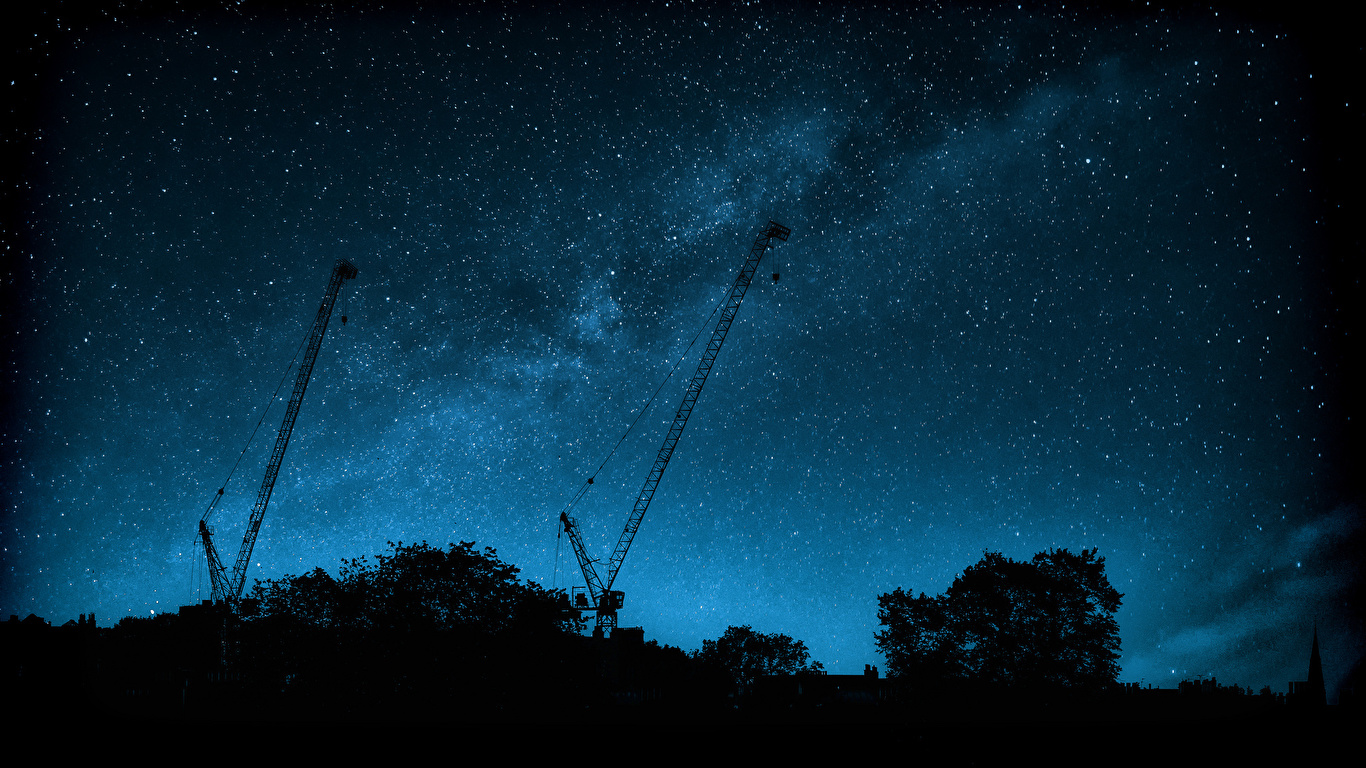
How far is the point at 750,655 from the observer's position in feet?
352

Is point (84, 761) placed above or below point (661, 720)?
below

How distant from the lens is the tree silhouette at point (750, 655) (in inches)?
4104

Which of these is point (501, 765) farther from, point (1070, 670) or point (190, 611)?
point (190, 611)

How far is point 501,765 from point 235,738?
9.42ft

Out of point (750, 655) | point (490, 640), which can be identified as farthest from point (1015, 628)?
point (750, 655)

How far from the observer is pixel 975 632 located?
4366 cm

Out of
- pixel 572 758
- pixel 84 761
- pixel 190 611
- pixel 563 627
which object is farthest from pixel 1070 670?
pixel 190 611

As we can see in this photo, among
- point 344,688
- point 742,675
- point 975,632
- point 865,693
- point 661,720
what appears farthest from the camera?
point 742,675

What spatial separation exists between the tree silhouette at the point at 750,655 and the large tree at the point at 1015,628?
202 feet

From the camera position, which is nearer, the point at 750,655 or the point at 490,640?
the point at 490,640

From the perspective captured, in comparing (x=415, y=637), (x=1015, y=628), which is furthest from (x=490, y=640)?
(x=1015, y=628)

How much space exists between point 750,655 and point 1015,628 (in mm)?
69760

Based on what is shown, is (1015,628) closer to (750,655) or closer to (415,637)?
(415,637)

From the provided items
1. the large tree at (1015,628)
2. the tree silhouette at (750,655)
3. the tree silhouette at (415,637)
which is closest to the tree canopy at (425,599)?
the tree silhouette at (415,637)
